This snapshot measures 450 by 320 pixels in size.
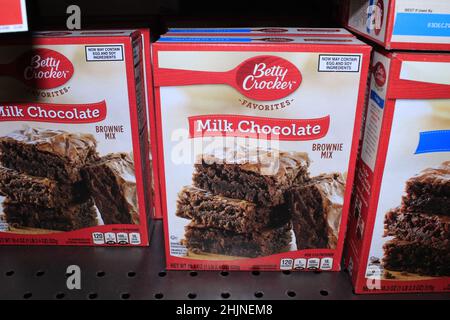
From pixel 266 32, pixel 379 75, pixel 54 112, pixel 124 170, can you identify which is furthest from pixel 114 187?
pixel 379 75

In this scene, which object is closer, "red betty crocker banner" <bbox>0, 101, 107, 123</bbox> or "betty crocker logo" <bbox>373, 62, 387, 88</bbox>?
"betty crocker logo" <bbox>373, 62, 387, 88</bbox>

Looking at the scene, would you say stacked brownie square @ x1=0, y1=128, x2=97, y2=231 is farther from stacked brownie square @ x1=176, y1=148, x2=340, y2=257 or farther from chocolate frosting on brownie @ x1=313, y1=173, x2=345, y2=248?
chocolate frosting on brownie @ x1=313, y1=173, x2=345, y2=248

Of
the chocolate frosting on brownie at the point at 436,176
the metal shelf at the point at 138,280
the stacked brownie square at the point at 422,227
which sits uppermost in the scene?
the chocolate frosting on brownie at the point at 436,176

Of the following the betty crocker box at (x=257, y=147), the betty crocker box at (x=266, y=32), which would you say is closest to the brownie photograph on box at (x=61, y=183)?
the betty crocker box at (x=257, y=147)

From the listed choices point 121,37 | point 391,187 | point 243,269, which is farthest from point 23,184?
point 391,187

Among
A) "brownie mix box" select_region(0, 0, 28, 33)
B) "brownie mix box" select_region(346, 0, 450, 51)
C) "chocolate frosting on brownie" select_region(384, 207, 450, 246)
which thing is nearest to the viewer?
"brownie mix box" select_region(0, 0, 28, 33)

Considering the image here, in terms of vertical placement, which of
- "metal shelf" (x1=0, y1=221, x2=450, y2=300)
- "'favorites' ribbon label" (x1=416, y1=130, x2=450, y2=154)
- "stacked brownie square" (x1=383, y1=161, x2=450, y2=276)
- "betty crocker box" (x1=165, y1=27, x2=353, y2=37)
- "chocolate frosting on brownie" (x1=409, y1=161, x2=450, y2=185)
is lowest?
"metal shelf" (x1=0, y1=221, x2=450, y2=300)

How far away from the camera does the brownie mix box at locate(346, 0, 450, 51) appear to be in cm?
60

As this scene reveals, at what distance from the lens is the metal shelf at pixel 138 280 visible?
743 mm

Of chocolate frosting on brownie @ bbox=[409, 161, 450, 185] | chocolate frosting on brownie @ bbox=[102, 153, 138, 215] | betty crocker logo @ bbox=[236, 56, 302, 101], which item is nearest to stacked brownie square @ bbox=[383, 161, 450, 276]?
chocolate frosting on brownie @ bbox=[409, 161, 450, 185]

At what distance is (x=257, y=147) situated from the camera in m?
0.71

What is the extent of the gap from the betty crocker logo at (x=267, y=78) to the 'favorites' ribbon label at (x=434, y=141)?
0.21 m

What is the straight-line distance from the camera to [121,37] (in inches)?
27.8

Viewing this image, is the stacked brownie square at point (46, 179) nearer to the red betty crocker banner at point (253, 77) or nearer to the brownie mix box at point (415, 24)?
the red betty crocker banner at point (253, 77)
